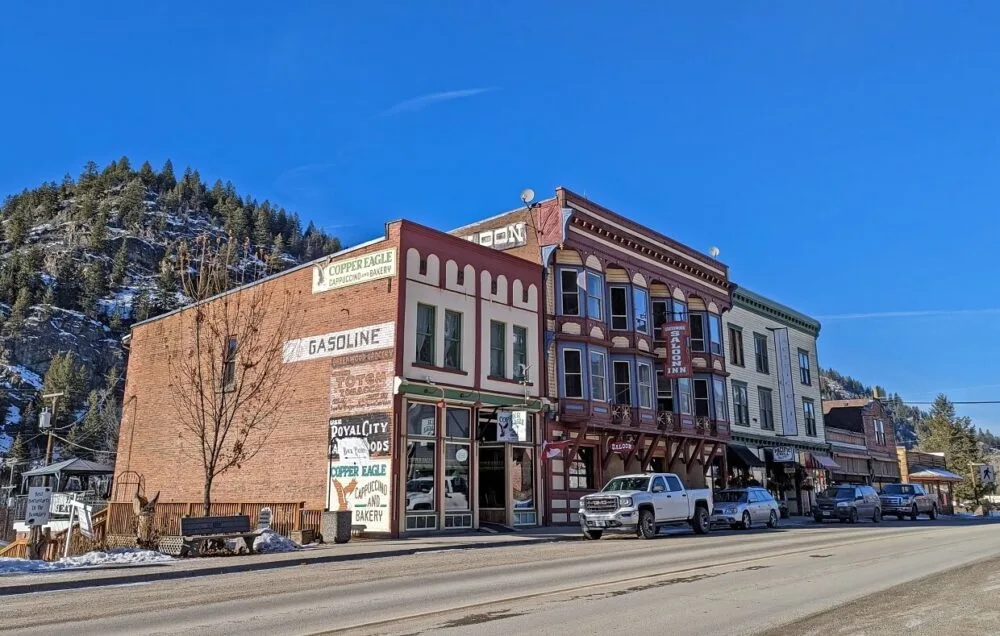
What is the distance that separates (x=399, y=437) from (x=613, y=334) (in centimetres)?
1270

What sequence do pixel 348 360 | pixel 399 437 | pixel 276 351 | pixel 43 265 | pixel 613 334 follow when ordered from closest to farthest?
pixel 399 437, pixel 348 360, pixel 276 351, pixel 613 334, pixel 43 265

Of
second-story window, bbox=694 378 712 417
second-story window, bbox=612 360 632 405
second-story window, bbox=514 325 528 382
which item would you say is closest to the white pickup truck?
second-story window, bbox=514 325 528 382

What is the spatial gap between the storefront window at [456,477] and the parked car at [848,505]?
1918 centimetres

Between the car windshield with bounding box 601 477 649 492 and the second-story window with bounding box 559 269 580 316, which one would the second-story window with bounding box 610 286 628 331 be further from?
the car windshield with bounding box 601 477 649 492

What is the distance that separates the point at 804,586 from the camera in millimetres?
11039

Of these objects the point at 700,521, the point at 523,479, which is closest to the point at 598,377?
the point at 523,479

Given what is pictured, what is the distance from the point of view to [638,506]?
2220 cm

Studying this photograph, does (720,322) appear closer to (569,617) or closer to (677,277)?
(677,277)

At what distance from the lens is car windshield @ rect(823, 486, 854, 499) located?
117 ft

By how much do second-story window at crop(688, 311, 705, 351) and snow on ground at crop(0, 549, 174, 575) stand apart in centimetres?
2821

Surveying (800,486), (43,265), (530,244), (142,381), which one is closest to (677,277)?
(530,244)

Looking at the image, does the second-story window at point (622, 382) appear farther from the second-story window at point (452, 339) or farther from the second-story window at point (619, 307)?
the second-story window at point (452, 339)

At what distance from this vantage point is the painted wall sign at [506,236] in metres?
31.5

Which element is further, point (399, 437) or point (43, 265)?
point (43, 265)
